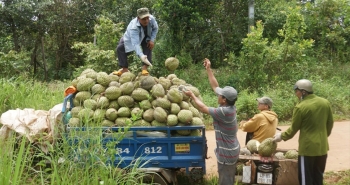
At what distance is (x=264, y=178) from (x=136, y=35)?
2.91 meters

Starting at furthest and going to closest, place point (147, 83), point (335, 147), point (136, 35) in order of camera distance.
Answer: point (335, 147)
point (136, 35)
point (147, 83)

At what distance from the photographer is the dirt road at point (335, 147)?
20.8 ft

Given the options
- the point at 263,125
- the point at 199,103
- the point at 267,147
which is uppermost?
the point at 199,103

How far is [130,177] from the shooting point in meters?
3.35

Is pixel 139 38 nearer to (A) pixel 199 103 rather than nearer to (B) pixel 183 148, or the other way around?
(A) pixel 199 103

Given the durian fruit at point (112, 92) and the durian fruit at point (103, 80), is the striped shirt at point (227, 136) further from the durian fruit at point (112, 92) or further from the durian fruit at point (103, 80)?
the durian fruit at point (103, 80)

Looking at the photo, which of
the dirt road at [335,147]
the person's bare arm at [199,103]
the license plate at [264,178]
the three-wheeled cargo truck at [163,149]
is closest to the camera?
the person's bare arm at [199,103]

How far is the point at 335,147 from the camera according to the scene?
24.5ft

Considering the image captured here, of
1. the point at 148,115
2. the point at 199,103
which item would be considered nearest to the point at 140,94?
the point at 148,115

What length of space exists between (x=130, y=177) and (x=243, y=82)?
8587 mm

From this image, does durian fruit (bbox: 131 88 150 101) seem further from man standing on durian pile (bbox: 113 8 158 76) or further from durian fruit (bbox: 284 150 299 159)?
durian fruit (bbox: 284 150 299 159)

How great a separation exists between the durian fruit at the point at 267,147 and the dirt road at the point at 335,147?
79 centimetres

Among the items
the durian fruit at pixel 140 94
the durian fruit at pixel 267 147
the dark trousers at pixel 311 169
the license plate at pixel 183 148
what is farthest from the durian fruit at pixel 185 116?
the dark trousers at pixel 311 169

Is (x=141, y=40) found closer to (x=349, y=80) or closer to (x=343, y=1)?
(x=349, y=80)
